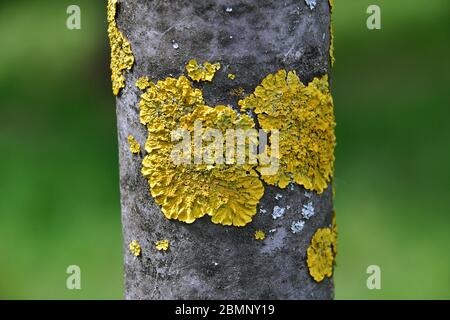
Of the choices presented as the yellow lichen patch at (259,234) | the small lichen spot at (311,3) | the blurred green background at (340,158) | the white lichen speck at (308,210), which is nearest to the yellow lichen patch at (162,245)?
the yellow lichen patch at (259,234)

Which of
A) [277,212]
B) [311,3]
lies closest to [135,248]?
[277,212]

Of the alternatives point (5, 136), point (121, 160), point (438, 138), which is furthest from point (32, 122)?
→ point (121, 160)

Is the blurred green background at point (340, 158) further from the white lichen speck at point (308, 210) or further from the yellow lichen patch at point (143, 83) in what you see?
the yellow lichen patch at point (143, 83)

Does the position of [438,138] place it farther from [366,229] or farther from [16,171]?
[16,171]

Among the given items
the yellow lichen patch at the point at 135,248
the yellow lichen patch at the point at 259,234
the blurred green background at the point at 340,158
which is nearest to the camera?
the yellow lichen patch at the point at 259,234

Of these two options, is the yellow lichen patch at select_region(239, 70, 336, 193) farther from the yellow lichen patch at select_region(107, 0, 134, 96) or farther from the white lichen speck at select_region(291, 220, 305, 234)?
the yellow lichen patch at select_region(107, 0, 134, 96)

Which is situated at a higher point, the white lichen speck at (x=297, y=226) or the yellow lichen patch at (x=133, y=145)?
the yellow lichen patch at (x=133, y=145)

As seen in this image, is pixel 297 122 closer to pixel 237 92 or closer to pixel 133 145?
pixel 237 92
